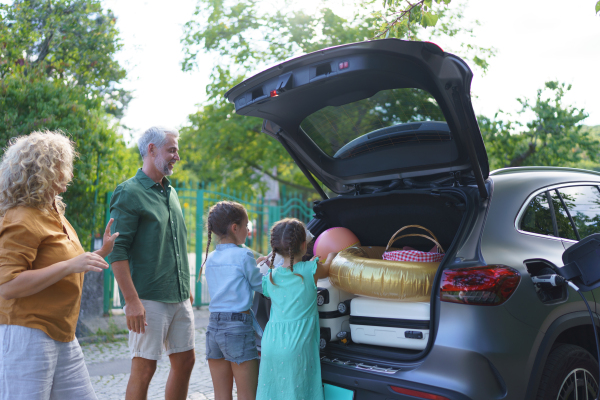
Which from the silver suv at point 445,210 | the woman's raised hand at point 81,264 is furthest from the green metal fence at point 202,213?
the woman's raised hand at point 81,264

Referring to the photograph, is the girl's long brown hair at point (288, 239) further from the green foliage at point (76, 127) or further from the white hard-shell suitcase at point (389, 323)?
the green foliage at point (76, 127)

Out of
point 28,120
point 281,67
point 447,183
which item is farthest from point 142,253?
point 28,120

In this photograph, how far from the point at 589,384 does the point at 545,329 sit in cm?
50

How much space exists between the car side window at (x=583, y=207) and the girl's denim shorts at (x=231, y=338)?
6.65 ft

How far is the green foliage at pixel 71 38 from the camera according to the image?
8781mm

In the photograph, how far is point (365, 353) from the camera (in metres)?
2.64

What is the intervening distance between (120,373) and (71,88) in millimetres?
4006

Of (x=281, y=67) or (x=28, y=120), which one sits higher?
(x=28, y=120)

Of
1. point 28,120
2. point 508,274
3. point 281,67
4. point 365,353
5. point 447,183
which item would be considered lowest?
point 365,353

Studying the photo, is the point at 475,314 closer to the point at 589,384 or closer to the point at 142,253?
the point at 589,384

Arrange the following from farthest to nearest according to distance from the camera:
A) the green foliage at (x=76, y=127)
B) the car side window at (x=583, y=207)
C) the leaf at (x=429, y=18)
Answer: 1. the green foliage at (x=76, y=127)
2. the leaf at (x=429, y=18)
3. the car side window at (x=583, y=207)

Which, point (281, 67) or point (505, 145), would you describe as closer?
point (281, 67)

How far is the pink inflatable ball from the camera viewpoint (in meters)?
3.32

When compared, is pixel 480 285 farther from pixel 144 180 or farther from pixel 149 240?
pixel 144 180
